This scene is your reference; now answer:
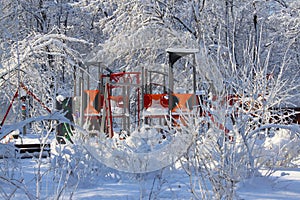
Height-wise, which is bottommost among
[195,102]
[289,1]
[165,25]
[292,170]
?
[292,170]

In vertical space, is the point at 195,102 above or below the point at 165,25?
below

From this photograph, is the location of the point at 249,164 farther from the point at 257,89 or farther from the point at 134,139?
the point at 134,139

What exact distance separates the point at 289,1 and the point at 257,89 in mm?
9693

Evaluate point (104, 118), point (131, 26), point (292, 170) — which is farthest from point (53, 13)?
point (292, 170)

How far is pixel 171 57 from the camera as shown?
9.16 metres

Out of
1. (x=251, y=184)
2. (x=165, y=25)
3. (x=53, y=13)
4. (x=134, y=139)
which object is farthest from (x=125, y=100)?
(x=53, y=13)

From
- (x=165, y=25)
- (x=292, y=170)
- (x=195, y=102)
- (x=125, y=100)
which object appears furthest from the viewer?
(x=165, y=25)

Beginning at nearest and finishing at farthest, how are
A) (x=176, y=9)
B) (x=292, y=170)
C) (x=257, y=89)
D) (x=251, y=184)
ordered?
(x=251, y=184), (x=257, y=89), (x=292, y=170), (x=176, y=9)

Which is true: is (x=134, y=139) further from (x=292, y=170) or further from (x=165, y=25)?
(x=165, y=25)

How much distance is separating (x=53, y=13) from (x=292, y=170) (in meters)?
14.2

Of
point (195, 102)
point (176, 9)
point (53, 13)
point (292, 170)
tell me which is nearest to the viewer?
point (292, 170)

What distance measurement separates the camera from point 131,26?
12898 millimetres

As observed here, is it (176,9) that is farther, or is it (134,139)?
(176,9)

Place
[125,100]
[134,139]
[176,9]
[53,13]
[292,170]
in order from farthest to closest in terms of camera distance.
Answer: [53,13] → [176,9] → [125,100] → [134,139] → [292,170]
